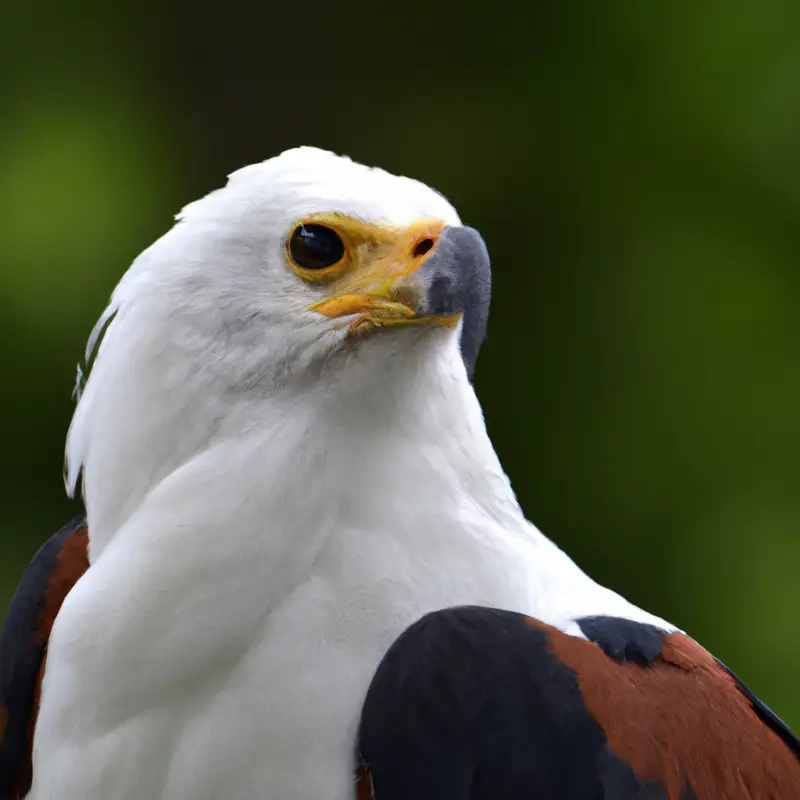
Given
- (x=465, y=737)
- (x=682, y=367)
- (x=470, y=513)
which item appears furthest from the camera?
(x=682, y=367)

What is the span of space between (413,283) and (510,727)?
1.23 ft

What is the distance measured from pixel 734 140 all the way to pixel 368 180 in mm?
1966

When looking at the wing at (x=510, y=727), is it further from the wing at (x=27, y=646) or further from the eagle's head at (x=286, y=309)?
the wing at (x=27, y=646)

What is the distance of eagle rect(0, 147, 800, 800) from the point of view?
992 millimetres

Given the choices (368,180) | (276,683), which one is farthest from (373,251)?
(276,683)

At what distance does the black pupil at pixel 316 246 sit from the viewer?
3.51ft

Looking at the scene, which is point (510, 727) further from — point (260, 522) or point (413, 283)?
point (413, 283)

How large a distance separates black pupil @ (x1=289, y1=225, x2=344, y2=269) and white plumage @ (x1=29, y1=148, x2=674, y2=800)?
0.05 feet

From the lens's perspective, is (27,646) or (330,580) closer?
(330,580)

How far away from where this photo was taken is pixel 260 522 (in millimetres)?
1028

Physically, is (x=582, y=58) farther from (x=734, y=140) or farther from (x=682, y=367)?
(x=682, y=367)

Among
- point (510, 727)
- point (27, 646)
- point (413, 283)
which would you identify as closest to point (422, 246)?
Result: point (413, 283)

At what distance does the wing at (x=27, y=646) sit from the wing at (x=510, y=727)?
1.33ft

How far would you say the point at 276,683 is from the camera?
3.29 ft
